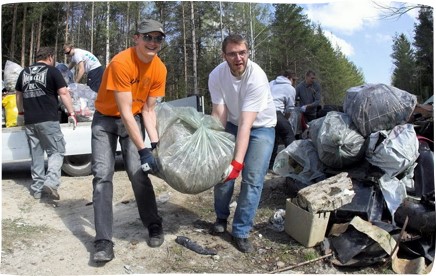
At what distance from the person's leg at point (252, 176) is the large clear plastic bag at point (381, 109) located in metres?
1.09

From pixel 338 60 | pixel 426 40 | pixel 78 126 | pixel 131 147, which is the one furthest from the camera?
pixel 338 60

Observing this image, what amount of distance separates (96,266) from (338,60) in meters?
13.0

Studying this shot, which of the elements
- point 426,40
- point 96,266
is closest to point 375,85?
point 426,40

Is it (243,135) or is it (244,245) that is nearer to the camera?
(243,135)

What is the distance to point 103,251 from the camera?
2.63 meters

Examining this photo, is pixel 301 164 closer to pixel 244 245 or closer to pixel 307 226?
pixel 307 226

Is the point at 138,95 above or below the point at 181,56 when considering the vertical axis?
below

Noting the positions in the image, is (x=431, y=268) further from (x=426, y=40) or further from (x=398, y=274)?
(x=426, y=40)

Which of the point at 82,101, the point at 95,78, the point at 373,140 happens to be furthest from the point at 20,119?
the point at 373,140

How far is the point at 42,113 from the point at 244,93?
246 cm

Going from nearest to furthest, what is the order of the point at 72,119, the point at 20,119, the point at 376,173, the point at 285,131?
the point at 376,173 < the point at 20,119 < the point at 72,119 < the point at 285,131

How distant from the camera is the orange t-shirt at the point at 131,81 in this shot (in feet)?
8.82

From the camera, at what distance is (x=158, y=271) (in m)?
2.62

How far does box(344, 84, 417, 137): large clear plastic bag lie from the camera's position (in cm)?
356
